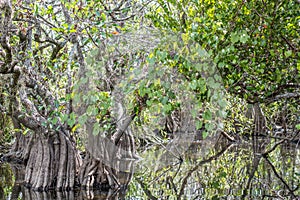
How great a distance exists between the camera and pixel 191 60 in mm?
6359

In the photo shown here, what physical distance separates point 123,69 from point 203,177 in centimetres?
332

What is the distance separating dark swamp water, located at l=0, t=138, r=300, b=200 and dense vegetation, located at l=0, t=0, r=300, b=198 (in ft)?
2.05

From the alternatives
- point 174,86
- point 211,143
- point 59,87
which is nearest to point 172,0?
point 174,86

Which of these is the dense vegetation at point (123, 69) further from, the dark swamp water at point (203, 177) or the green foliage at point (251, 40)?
the dark swamp water at point (203, 177)

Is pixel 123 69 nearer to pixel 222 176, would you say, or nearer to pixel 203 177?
pixel 203 177

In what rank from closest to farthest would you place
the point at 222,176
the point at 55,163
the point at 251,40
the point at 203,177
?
the point at 251,40 → the point at 55,163 → the point at 203,177 → the point at 222,176

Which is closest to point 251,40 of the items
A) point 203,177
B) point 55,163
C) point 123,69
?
point 123,69

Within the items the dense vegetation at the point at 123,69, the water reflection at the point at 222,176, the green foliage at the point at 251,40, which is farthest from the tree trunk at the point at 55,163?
the green foliage at the point at 251,40

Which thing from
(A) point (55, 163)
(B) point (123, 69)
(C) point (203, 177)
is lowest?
(C) point (203, 177)

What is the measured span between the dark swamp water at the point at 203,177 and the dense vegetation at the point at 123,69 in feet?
2.05

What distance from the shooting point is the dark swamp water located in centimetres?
846

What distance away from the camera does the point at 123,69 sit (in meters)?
8.61

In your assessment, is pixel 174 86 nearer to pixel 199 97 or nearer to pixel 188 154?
pixel 199 97

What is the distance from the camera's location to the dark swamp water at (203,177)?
8.46 meters
